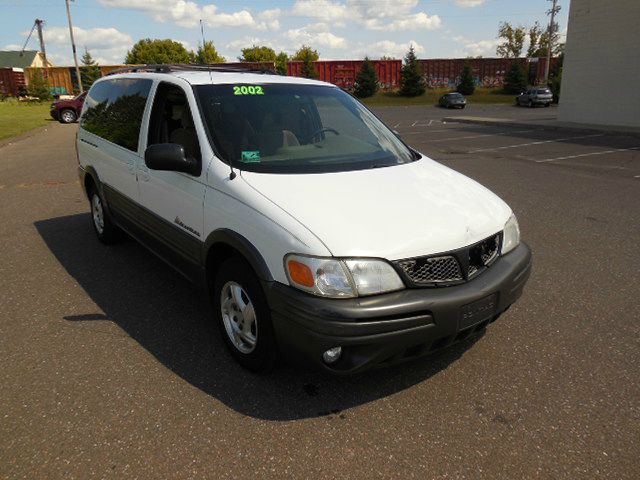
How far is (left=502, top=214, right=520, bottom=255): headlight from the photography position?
3.13m

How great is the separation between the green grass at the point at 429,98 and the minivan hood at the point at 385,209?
47.2 meters

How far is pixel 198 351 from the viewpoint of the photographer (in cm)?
340

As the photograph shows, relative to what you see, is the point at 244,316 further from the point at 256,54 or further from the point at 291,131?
the point at 256,54

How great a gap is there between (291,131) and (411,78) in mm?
54772

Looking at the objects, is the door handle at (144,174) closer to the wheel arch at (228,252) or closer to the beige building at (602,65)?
the wheel arch at (228,252)

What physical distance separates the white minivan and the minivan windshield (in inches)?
0.5

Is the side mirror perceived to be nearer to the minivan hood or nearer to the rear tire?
the minivan hood

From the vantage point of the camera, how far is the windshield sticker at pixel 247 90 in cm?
Answer: 370

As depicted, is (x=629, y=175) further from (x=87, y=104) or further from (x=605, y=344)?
(x=87, y=104)

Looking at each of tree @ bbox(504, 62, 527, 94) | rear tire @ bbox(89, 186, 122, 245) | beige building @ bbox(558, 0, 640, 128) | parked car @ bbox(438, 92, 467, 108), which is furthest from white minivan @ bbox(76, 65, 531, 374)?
tree @ bbox(504, 62, 527, 94)

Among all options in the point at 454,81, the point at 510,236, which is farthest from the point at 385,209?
the point at 454,81

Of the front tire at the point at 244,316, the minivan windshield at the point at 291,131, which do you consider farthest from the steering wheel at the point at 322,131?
the front tire at the point at 244,316

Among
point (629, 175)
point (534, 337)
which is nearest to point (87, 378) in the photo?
point (534, 337)

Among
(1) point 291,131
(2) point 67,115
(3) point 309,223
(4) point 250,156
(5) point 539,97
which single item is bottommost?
(5) point 539,97
